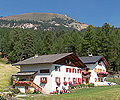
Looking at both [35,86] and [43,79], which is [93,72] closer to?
[43,79]

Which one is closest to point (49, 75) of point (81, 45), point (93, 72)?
point (93, 72)

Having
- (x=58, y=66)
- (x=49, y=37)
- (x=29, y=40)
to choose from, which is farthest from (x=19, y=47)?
(x=58, y=66)

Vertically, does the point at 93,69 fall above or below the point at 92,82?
above

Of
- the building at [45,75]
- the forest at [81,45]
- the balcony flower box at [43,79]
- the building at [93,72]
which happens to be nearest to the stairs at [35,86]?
the building at [45,75]

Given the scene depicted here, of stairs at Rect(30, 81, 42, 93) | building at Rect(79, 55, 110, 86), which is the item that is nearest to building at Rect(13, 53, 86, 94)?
stairs at Rect(30, 81, 42, 93)

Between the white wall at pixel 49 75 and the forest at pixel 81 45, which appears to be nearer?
the white wall at pixel 49 75

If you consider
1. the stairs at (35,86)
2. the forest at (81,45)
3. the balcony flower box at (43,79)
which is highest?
the forest at (81,45)

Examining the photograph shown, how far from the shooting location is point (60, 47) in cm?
7712

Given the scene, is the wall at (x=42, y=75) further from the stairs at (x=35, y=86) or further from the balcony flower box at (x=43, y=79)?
the stairs at (x=35, y=86)

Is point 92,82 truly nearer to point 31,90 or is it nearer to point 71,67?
point 71,67

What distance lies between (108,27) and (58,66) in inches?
1522

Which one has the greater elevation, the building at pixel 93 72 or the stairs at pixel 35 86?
the building at pixel 93 72

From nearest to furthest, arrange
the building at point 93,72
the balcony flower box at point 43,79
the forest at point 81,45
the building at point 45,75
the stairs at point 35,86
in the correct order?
the stairs at point 35,86 → the building at point 45,75 → the balcony flower box at point 43,79 → the building at point 93,72 → the forest at point 81,45

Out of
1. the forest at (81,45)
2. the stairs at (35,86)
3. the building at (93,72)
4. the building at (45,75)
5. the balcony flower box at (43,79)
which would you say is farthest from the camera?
the forest at (81,45)
